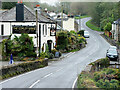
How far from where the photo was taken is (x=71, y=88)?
15.5 metres

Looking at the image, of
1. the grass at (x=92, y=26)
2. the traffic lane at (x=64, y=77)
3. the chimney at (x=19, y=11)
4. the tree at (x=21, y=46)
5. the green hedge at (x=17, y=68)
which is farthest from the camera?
the grass at (x=92, y=26)

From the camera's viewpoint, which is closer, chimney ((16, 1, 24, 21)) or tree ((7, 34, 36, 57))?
tree ((7, 34, 36, 57))

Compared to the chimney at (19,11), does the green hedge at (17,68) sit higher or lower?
lower

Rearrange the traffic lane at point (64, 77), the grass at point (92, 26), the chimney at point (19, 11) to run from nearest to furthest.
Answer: the traffic lane at point (64, 77)
the chimney at point (19, 11)
the grass at point (92, 26)

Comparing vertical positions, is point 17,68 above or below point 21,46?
below

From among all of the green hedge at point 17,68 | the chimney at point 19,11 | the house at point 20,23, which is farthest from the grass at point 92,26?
the green hedge at point 17,68

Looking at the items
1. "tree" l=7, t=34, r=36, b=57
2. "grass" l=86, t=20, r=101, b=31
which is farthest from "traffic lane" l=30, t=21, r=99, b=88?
"grass" l=86, t=20, r=101, b=31

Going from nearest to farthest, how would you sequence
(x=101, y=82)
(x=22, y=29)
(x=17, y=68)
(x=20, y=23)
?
(x=101, y=82)
(x=17, y=68)
(x=22, y=29)
(x=20, y=23)

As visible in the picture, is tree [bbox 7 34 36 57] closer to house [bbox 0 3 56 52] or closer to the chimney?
house [bbox 0 3 56 52]

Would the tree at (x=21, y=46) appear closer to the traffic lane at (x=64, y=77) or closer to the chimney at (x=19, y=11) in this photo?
the chimney at (x=19, y=11)

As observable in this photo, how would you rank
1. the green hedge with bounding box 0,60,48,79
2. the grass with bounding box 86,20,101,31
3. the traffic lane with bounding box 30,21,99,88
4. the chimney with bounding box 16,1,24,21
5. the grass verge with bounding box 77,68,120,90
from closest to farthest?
1. the grass verge with bounding box 77,68,120,90
2. the traffic lane with bounding box 30,21,99,88
3. the green hedge with bounding box 0,60,48,79
4. the chimney with bounding box 16,1,24,21
5. the grass with bounding box 86,20,101,31

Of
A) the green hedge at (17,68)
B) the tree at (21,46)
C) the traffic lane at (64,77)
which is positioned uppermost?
the tree at (21,46)

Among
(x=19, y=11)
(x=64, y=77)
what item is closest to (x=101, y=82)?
(x=64, y=77)

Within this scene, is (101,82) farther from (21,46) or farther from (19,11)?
(19,11)
